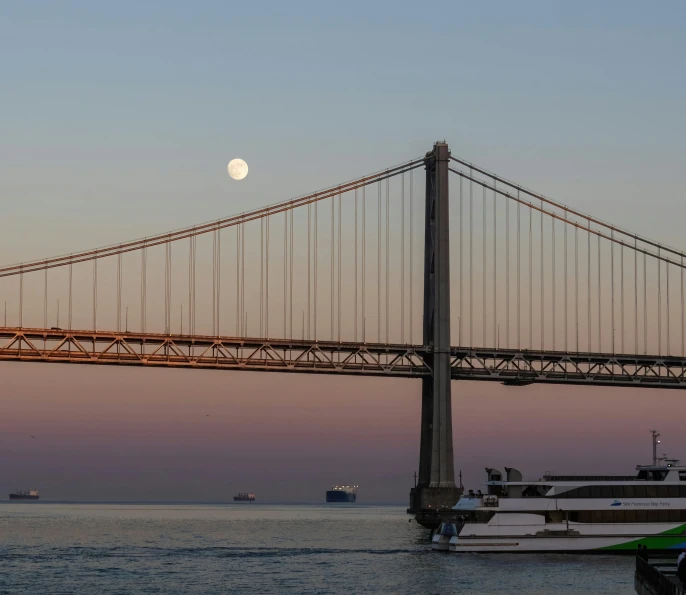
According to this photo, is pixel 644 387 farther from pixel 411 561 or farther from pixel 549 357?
pixel 411 561

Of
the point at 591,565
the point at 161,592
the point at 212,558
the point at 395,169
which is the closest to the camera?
the point at 161,592

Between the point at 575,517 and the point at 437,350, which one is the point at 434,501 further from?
the point at 575,517

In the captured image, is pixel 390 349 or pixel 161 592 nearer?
pixel 161 592

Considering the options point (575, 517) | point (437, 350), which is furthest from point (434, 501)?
point (575, 517)

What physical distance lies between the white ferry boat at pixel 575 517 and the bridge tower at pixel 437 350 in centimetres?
2525

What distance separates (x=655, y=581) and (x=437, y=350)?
190ft

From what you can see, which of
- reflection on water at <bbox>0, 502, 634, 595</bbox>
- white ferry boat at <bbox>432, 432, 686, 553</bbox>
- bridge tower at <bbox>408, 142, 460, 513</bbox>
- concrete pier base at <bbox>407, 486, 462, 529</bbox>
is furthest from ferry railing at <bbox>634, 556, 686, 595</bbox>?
bridge tower at <bbox>408, 142, 460, 513</bbox>

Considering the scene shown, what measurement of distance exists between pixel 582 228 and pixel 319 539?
29.3 meters

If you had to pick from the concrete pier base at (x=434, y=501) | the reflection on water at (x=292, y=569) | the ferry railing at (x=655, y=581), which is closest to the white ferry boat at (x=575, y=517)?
the reflection on water at (x=292, y=569)

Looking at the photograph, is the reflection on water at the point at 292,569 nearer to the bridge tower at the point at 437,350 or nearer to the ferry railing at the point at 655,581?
the bridge tower at the point at 437,350

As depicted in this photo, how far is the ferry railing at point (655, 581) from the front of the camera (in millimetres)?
32856

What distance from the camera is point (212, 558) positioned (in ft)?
232

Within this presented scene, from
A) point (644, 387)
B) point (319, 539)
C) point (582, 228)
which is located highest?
point (582, 228)

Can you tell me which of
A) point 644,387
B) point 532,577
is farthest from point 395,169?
point 532,577
